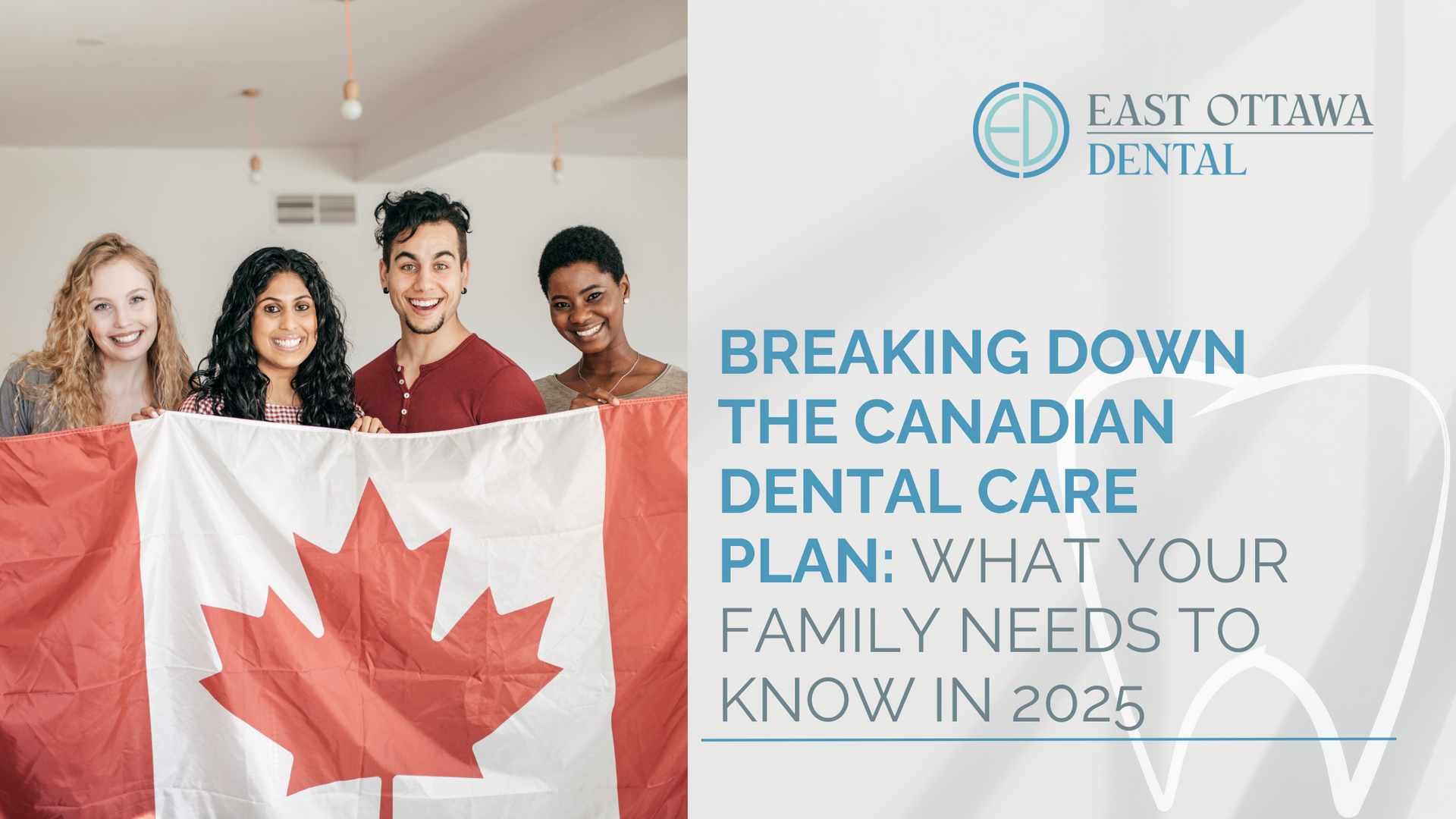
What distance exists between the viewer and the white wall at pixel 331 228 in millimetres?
6246

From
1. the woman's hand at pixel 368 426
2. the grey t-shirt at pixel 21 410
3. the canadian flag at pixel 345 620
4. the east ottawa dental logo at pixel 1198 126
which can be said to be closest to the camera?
the east ottawa dental logo at pixel 1198 126

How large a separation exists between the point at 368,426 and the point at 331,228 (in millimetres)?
5090

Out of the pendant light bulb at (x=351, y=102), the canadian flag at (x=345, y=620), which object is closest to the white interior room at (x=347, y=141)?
the pendant light bulb at (x=351, y=102)

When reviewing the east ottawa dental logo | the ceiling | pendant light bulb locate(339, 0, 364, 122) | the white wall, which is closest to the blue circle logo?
the east ottawa dental logo

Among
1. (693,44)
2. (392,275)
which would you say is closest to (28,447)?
(392,275)

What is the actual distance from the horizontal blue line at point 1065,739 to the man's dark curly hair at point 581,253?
1776 millimetres

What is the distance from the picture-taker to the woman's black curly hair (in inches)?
83.4

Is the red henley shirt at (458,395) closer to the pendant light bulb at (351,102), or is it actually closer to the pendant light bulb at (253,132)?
the pendant light bulb at (351,102)

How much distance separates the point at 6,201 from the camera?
6211 millimetres

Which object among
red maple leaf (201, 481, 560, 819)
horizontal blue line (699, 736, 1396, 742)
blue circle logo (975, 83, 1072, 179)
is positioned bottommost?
red maple leaf (201, 481, 560, 819)

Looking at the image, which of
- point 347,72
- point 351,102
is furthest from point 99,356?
point 347,72

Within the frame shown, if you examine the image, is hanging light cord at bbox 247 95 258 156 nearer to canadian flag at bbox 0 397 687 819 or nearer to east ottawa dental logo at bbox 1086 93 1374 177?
canadian flag at bbox 0 397 687 819

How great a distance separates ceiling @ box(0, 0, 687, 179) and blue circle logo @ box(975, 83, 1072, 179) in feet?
10.0

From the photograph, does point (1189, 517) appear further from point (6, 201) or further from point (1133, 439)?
point (6, 201)
